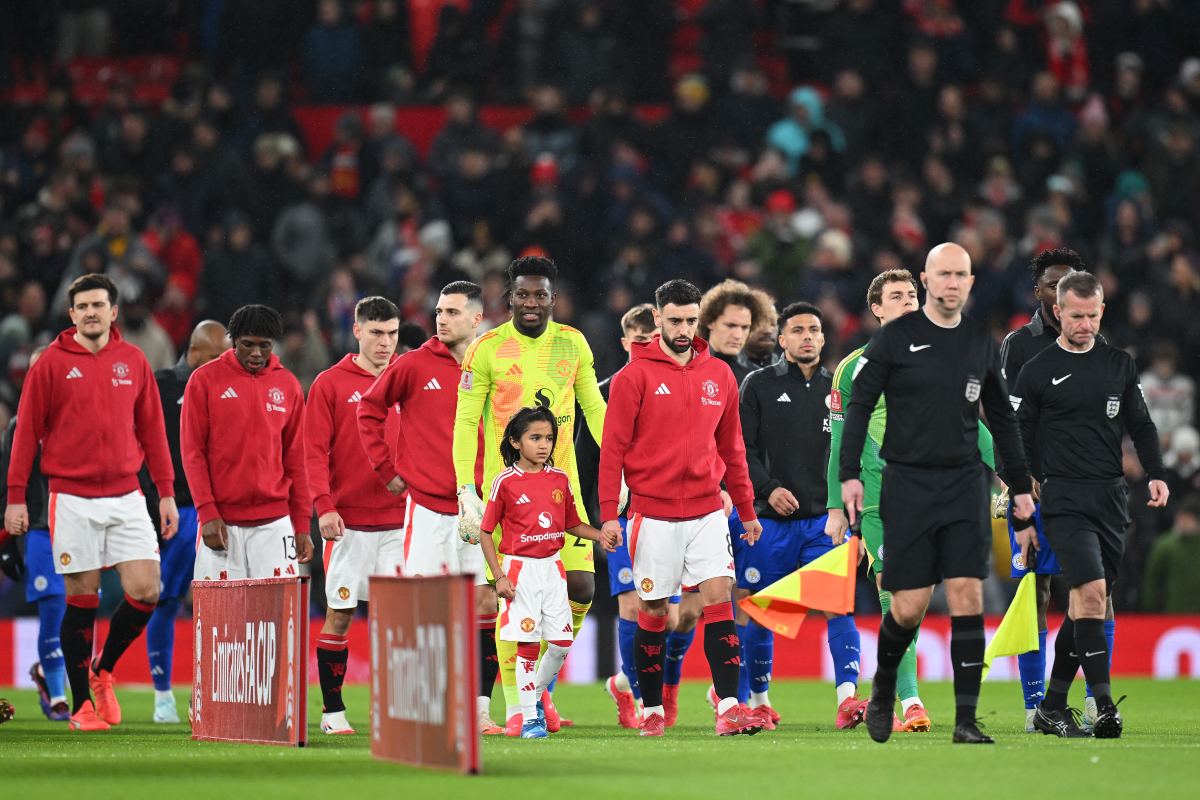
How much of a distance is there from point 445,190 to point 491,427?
980 cm

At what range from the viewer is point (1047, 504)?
8281 mm

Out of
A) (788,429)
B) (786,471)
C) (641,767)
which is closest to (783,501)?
(786,471)

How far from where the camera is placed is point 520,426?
878cm

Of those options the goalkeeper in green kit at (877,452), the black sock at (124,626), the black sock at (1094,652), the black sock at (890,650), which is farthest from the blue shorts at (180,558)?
the black sock at (1094,652)

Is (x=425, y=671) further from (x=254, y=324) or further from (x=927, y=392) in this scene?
(x=254, y=324)

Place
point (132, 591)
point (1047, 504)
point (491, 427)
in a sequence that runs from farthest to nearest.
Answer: point (132, 591), point (491, 427), point (1047, 504)

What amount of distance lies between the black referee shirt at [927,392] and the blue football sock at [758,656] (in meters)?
2.61

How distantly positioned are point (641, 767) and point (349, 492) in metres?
3.33

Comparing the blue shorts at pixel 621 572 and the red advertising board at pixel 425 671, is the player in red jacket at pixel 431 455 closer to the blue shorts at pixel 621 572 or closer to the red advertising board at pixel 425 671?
the blue shorts at pixel 621 572

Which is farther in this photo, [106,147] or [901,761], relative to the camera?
[106,147]

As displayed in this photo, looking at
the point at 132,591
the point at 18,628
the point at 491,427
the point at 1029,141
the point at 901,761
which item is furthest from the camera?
the point at 1029,141

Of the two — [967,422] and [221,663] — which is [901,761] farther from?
Result: [221,663]

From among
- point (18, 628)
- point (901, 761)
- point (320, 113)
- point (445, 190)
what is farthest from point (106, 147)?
point (901, 761)

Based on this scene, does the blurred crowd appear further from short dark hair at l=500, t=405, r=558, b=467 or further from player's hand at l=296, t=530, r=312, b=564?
short dark hair at l=500, t=405, r=558, b=467
